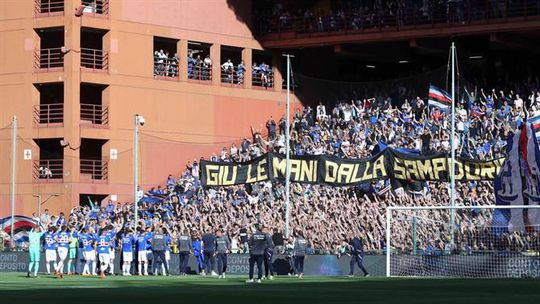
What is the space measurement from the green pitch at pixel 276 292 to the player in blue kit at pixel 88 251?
26.4 feet

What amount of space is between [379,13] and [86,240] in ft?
74.2

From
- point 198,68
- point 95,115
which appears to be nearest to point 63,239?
point 95,115

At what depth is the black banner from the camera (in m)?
48.6

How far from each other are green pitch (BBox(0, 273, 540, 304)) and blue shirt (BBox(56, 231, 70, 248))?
23.9 ft

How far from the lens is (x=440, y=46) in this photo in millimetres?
64562

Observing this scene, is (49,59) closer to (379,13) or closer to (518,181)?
(379,13)

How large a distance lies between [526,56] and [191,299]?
132ft

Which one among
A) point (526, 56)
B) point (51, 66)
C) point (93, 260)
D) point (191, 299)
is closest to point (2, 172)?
point (51, 66)

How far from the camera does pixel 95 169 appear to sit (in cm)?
6325

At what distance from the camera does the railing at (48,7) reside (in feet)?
207

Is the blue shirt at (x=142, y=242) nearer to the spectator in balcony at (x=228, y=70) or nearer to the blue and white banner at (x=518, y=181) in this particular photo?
the blue and white banner at (x=518, y=181)

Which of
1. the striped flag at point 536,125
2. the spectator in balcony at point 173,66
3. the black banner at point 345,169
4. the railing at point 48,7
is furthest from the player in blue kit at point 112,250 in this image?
the spectator in balcony at point 173,66

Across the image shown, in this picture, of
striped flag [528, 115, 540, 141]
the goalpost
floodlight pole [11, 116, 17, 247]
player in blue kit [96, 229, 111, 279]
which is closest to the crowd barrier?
the goalpost

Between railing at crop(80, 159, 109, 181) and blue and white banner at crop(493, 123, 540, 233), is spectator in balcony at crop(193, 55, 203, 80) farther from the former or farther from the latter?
blue and white banner at crop(493, 123, 540, 233)
